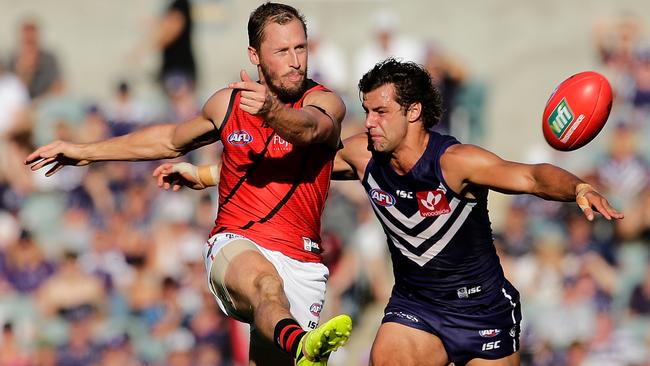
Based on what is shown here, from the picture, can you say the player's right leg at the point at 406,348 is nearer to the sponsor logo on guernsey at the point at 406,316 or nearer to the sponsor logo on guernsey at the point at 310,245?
the sponsor logo on guernsey at the point at 406,316

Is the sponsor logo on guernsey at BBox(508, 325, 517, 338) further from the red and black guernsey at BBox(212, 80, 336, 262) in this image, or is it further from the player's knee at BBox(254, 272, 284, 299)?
the player's knee at BBox(254, 272, 284, 299)

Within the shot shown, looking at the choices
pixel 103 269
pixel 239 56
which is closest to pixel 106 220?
pixel 103 269

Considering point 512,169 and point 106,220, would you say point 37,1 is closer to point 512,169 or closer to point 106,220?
point 106,220

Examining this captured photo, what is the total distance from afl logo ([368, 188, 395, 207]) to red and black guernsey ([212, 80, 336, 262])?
39 centimetres

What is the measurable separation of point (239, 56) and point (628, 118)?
5181 millimetres

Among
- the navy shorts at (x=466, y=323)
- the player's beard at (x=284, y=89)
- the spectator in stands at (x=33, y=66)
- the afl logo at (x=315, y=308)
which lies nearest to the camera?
the player's beard at (x=284, y=89)

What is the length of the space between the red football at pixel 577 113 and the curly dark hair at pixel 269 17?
1.67 meters

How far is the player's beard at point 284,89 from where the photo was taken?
6.91 m

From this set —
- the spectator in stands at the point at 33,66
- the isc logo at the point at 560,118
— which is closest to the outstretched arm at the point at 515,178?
the isc logo at the point at 560,118

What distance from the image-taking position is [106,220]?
13344 mm

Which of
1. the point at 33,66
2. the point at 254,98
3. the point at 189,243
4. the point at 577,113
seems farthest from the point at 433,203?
the point at 33,66

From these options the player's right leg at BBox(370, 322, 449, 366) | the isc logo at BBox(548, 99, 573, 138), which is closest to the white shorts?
the player's right leg at BBox(370, 322, 449, 366)

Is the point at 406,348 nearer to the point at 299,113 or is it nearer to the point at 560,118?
the point at 560,118

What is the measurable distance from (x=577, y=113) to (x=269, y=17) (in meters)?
1.99
